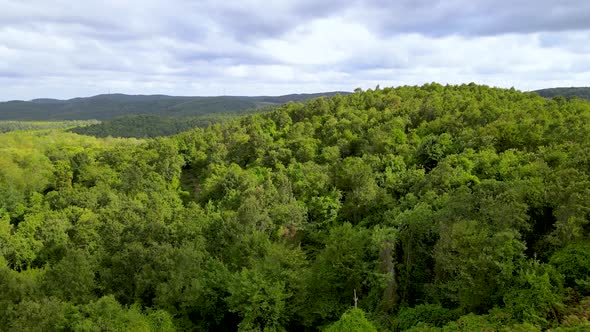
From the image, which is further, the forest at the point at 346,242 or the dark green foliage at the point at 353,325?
the forest at the point at 346,242

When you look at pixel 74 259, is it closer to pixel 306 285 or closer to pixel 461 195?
pixel 306 285

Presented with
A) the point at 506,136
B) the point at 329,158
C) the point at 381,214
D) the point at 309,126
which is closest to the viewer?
the point at 381,214

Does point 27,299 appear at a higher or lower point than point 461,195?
lower

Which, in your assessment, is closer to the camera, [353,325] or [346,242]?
[353,325]

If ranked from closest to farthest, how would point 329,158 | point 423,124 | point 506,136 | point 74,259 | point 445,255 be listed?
1. point 445,255
2. point 74,259
3. point 506,136
4. point 329,158
5. point 423,124

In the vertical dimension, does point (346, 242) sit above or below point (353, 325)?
above

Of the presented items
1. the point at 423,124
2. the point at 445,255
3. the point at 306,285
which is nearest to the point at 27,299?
the point at 306,285

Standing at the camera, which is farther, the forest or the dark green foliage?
the forest

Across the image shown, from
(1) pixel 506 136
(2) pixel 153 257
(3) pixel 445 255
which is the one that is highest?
(1) pixel 506 136
